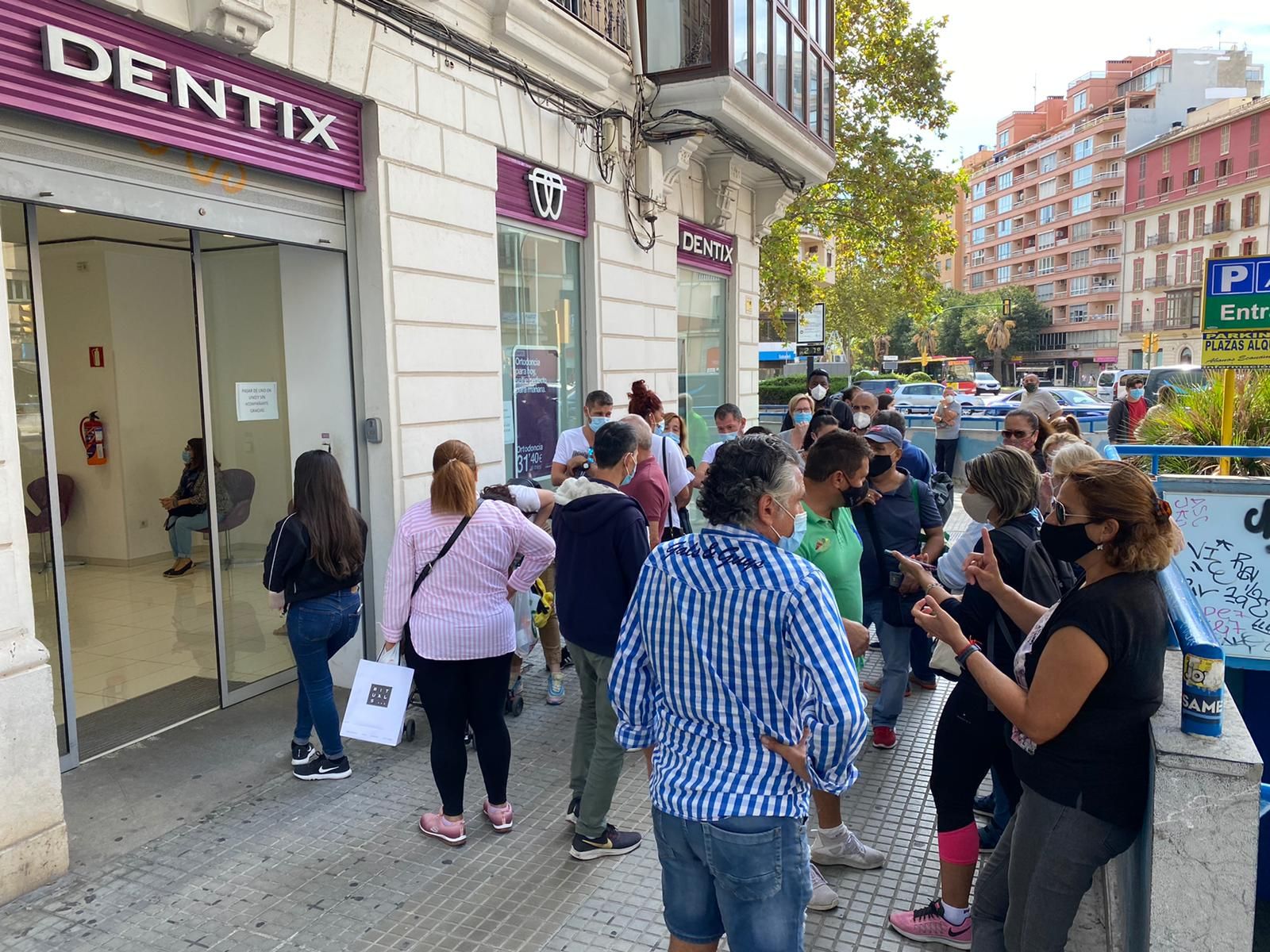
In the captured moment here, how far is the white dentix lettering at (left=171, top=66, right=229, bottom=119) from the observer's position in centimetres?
458

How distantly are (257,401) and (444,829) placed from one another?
346cm

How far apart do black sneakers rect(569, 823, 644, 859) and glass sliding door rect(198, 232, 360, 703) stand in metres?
2.76

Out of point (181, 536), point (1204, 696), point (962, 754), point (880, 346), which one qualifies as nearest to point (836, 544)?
point (962, 754)

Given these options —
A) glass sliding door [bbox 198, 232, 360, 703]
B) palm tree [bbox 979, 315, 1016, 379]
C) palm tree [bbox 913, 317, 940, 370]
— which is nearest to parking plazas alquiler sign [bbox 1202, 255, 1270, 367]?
glass sliding door [bbox 198, 232, 360, 703]

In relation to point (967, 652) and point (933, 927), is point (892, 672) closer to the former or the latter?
point (933, 927)

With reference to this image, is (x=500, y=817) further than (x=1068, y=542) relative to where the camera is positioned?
Yes

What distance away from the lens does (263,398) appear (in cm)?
621

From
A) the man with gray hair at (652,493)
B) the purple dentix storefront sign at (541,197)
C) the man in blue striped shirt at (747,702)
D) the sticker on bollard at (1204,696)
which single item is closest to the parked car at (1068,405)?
the purple dentix storefront sign at (541,197)

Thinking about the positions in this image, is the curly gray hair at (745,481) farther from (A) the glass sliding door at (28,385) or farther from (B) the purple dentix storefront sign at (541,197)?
(B) the purple dentix storefront sign at (541,197)

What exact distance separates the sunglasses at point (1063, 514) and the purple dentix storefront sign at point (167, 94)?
4445 millimetres

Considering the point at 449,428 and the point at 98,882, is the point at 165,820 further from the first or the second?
the point at 449,428

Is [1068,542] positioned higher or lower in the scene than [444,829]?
higher

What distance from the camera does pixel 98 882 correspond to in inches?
146

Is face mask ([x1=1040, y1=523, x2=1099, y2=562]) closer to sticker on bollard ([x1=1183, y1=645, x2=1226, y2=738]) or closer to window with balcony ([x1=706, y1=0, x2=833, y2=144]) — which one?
sticker on bollard ([x1=1183, y1=645, x2=1226, y2=738])
